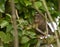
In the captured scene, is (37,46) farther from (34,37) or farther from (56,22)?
(56,22)

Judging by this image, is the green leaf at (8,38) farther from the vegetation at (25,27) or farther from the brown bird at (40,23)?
the brown bird at (40,23)

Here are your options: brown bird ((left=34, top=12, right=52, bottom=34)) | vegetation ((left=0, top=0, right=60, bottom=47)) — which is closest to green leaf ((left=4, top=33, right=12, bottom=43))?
vegetation ((left=0, top=0, right=60, bottom=47))

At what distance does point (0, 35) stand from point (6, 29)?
1.9 inches

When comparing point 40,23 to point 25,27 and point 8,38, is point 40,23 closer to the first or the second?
point 25,27

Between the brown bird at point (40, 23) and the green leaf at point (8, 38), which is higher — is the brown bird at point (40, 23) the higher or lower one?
the higher one

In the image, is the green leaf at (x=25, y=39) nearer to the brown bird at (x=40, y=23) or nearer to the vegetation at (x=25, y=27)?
the vegetation at (x=25, y=27)

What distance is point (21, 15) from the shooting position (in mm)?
1311

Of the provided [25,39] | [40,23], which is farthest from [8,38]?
[40,23]

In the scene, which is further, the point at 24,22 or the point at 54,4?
the point at 54,4

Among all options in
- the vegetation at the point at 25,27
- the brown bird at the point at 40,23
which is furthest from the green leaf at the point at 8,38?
the brown bird at the point at 40,23

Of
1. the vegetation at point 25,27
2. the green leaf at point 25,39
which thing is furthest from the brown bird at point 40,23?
the green leaf at point 25,39

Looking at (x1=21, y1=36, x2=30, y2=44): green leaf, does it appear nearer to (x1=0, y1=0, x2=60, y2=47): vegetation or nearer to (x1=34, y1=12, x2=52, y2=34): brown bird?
(x1=0, y1=0, x2=60, y2=47): vegetation

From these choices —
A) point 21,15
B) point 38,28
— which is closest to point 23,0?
point 21,15

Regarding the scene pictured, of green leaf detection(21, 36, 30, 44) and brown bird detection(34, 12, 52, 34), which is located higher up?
brown bird detection(34, 12, 52, 34)
